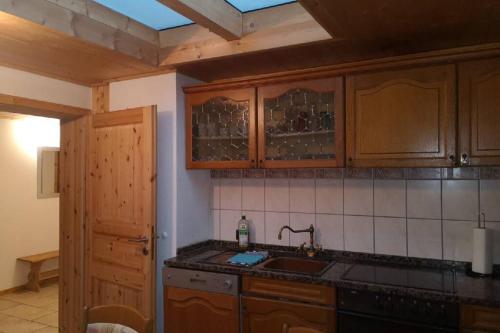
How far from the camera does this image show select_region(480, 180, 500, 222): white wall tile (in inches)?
87.6

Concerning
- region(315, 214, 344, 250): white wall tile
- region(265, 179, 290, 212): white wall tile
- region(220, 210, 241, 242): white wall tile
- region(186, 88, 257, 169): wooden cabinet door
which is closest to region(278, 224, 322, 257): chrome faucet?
region(315, 214, 344, 250): white wall tile

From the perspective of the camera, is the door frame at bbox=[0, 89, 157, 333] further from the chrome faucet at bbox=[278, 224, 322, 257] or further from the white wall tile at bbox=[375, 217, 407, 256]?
the white wall tile at bbox=[375, 217, 407, 256]

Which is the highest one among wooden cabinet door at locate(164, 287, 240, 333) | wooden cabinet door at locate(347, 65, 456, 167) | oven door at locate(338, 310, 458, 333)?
wooden cabinet door at locate(347, 65, 456, 167)

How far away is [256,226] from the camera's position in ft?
9.64

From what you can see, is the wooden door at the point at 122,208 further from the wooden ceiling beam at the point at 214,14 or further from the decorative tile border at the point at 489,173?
the decorative tile border at the point at 489,173

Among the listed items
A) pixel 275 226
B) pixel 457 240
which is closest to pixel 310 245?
pixel 275 226

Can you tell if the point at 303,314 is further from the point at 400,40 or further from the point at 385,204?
the point at 400,40

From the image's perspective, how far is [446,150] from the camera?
208 cm

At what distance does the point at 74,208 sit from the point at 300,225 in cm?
182

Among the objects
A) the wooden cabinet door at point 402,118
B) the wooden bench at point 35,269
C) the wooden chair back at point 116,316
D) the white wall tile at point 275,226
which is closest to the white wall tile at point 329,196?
the white wall tile at point 275,226

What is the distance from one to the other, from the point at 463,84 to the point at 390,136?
→ 0.45 m

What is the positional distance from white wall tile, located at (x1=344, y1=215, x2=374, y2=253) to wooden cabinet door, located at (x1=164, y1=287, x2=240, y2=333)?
85 cm

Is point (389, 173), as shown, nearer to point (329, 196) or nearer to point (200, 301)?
point (329, 196)

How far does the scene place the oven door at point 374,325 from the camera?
6.21ft
